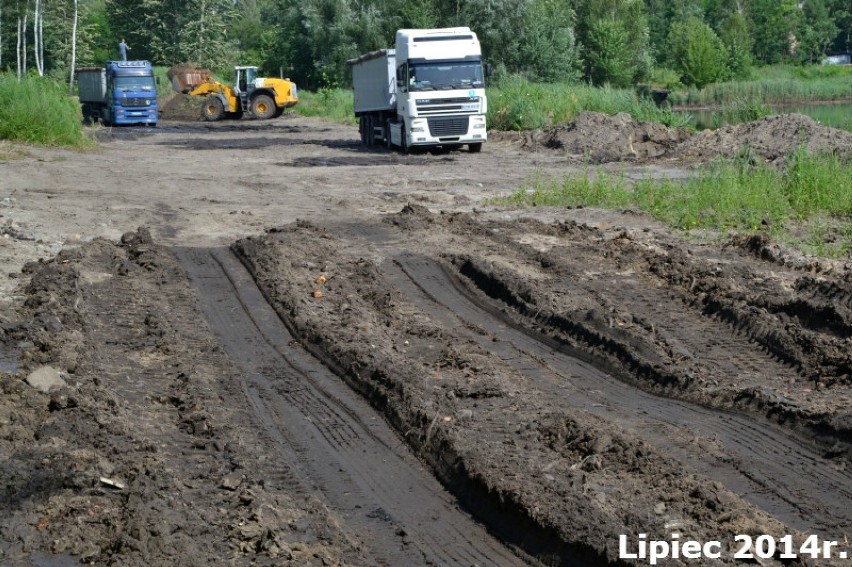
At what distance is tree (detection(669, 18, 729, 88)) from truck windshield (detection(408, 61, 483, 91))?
52946 mm

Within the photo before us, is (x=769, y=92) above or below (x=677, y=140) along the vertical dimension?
above

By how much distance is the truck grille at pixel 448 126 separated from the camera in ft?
95.4

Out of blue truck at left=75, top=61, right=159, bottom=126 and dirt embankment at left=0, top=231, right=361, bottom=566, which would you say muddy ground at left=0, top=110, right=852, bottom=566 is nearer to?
dirt embankment at left=0, top=231, right=361, bottom=566

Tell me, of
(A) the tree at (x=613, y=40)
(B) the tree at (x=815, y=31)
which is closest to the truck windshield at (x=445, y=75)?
(A) the tree at (x=613, y=40)

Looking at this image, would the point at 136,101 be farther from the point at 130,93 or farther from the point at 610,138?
the point at 610,138

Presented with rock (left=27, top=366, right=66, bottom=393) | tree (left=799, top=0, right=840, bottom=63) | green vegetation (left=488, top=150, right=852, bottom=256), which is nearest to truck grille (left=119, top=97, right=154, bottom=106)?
green vegetation (left=488, top=150, right=852, bottom=256)

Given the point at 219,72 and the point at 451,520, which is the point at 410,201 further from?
the point at 219,72

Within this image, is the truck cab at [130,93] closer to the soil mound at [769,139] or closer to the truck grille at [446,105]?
the truck grille at [446,105]

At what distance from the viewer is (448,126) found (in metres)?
29.2

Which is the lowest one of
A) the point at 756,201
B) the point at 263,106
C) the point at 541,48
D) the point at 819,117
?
the point at 756,201

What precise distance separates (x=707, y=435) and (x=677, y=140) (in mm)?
24779

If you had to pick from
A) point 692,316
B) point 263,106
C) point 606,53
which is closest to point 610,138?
point 692,316

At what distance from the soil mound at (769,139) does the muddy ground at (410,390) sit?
10052mm

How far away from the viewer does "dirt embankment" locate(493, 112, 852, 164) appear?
24984 millimetres
